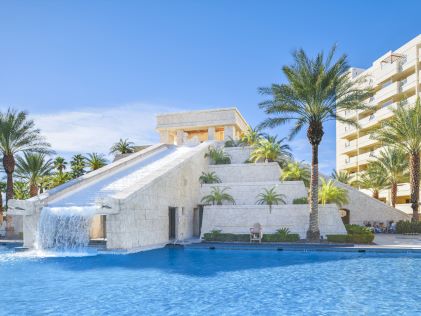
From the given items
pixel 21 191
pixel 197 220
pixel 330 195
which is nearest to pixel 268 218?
pixel 330 195

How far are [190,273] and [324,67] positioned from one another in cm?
1487

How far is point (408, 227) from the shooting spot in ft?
96.0

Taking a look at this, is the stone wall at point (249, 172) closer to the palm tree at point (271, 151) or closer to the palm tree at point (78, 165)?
the palm tree at point (271, 151)

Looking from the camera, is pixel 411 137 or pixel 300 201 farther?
pixel 411 137

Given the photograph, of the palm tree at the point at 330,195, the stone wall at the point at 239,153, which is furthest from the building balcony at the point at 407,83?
the palm tree at the point at 330,195

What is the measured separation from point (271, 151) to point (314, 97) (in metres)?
9.14

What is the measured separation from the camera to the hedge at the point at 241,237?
22.0m

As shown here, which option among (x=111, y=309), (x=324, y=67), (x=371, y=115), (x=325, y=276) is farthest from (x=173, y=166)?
(x=371, y=115)

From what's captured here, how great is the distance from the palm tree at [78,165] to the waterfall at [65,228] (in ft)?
86.0

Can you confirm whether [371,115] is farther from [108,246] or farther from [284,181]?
[108,246]

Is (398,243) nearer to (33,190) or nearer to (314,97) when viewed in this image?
(314,97)

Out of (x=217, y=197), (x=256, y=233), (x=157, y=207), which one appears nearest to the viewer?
(x=157, y=207)

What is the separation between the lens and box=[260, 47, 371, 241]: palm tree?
2200cm

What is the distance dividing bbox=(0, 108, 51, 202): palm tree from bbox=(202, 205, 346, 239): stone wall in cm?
1587
